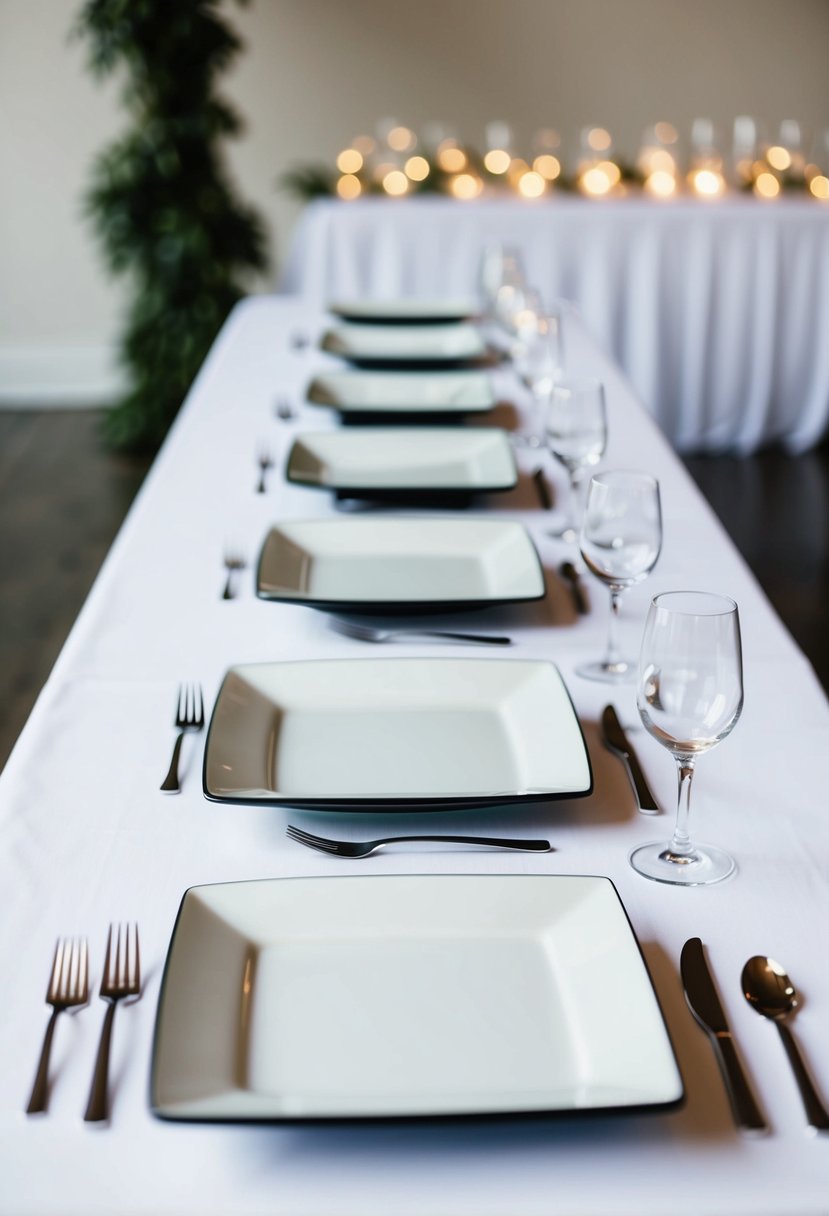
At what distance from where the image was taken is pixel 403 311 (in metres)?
2.68

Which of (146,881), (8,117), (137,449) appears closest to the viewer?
(146,881)

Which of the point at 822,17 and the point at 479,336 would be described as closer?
the point at 479,336

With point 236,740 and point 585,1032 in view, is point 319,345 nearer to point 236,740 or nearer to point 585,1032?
point 236,740

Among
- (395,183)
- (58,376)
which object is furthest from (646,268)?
(58,376)

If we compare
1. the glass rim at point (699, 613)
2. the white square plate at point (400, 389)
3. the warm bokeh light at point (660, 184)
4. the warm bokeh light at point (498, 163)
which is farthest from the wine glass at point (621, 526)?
the warm bokeh light at point (498, 163)

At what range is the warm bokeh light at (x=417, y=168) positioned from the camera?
186 inches

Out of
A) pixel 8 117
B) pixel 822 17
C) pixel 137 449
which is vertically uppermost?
pixel 822 17

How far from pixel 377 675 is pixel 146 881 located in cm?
31

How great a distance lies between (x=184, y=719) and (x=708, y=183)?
4.13 meters

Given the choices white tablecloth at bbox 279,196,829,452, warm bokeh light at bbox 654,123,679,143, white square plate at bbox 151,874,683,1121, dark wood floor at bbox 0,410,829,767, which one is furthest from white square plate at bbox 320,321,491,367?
warm bokeh light at bbox 654,123,679,143

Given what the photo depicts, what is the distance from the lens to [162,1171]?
Answer: 2.02 ft

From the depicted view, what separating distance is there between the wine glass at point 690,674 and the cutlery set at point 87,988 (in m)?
0.34

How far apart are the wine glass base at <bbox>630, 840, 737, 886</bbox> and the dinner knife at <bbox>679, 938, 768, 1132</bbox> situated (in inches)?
2.9

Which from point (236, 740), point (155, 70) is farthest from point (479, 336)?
point (155, 70)
